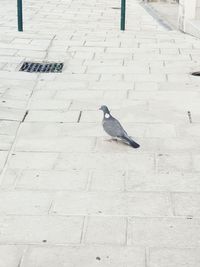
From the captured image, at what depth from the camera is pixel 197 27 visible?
1203 centimetres

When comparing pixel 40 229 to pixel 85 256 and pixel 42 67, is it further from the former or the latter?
pixel 42 67

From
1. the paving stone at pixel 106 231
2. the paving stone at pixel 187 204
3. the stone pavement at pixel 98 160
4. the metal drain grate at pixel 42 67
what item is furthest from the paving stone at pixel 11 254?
the metal drain grate at pixel 42 67

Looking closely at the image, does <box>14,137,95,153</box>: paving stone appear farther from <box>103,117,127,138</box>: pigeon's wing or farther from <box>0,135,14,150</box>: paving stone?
<box>103,117,127,138</box>: pigeon's wing

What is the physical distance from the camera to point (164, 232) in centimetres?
441

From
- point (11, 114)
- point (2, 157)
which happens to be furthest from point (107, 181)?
point (11, 114)

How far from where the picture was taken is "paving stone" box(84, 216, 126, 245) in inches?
169

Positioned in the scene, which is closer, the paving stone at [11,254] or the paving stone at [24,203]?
the paving stone at [11,254]

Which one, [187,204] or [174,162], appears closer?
[187,204]

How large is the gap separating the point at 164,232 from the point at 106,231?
17.5 inches

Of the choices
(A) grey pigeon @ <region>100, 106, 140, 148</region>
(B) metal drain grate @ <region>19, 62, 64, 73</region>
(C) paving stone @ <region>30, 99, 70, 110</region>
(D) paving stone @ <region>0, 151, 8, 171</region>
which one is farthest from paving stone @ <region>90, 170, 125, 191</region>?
(B) metal drain grate @ <region>19, 62, 64, 73</region>

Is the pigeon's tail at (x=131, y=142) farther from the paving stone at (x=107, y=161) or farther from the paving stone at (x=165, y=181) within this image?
the paving stone at (x=165, y=181)

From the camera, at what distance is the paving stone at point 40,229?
14.1ft

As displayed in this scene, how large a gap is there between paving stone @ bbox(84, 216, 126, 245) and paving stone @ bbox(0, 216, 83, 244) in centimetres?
8

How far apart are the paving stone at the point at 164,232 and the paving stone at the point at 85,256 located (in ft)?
0.52
